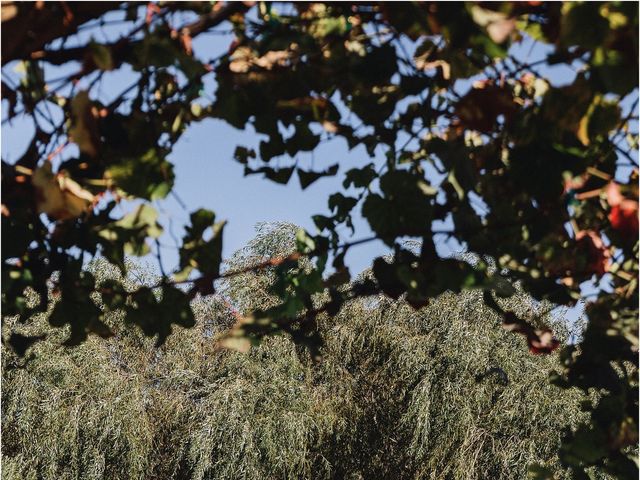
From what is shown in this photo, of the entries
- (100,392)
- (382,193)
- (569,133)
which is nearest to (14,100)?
(382,193)

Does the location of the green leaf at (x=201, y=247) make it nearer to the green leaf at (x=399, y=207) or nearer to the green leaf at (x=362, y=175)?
the green leaf at (x=399, y=207)


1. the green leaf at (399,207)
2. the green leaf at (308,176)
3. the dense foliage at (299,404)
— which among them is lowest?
the green leaf at (399,207)

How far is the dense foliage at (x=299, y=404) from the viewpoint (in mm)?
7977

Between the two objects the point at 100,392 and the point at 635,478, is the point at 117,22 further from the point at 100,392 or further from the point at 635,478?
the point at 100,392

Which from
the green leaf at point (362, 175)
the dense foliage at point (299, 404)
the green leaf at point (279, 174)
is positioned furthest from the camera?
the dense foliage at point (299, 404)

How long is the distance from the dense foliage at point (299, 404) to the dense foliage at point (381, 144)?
612 cm

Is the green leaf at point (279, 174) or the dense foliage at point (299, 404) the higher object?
the dense foliage at point (299, 404)

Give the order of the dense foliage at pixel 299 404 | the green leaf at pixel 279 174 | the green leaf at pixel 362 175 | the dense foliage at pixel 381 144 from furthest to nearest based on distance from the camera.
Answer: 1. the dense foliage at pixel 299 404
2. the green leaf at pixel 362 175
3. the green leaf at pixel 279 174
4. the dense foliage at pixel 381 144

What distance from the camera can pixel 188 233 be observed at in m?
1.52

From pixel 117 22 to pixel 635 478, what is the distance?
1270 millimetres

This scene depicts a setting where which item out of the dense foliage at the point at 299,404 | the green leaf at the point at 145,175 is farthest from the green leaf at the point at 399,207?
the dense foliage at the point at 299,404

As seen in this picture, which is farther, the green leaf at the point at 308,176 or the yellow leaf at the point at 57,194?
the green leaf at the point at 308,176

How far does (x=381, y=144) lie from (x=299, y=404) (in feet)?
22.7

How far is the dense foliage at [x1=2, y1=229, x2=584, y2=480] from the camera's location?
7.98 m
